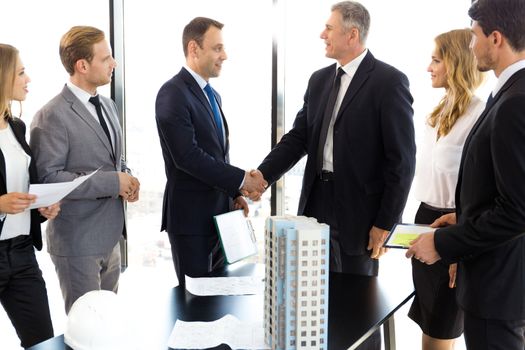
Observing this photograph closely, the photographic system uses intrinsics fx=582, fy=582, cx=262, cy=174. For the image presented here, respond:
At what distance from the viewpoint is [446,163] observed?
2.66 meters

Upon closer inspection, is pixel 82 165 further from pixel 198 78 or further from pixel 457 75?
pixel 457 75

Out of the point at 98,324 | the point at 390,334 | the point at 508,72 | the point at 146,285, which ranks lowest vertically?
the point at 146,285

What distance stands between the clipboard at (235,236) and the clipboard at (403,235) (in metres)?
0.69

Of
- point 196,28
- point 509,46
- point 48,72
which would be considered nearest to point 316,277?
point 509,46

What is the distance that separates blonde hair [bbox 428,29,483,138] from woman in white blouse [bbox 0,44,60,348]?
1.83 meters

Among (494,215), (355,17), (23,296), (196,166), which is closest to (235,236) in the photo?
(196,166)

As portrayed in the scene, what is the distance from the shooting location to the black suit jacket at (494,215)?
165 centimetres

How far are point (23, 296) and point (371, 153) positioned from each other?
162 centimetres

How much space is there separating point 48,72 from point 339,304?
3.21 meters

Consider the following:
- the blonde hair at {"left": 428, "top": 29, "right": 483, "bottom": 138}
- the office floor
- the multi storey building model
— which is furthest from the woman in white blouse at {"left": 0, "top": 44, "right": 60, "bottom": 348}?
the blonde hair at {"left": 428, "top": 29, "right": 483, "bottom": 138}

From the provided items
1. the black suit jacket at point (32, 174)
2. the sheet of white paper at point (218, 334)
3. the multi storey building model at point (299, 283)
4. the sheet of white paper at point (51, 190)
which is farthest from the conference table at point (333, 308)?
the black suit jacket at point (32, 174)

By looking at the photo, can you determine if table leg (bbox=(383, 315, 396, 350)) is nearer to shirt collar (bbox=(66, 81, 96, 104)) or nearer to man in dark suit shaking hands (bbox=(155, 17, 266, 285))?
man in dark suit shaking hands (bbox=(155, 17, 266, 285))

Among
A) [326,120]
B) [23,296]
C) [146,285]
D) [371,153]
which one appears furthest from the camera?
[146,285]

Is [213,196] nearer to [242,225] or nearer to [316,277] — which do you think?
[242,225]
